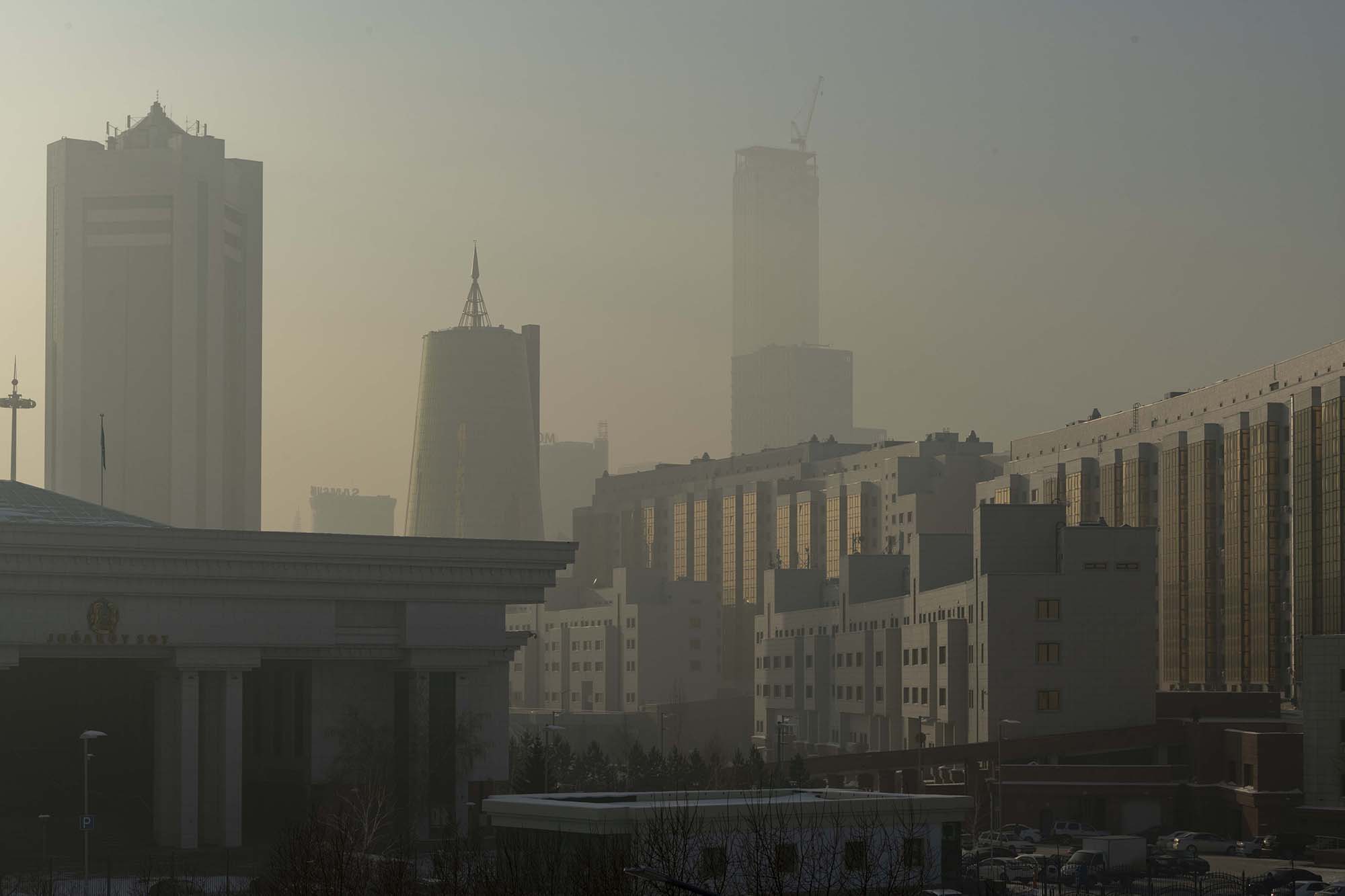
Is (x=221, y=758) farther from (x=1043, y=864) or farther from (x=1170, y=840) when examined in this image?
(x=1170, y=840)

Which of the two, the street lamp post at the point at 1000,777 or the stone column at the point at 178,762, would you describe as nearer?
the stone column at the point at 178,762

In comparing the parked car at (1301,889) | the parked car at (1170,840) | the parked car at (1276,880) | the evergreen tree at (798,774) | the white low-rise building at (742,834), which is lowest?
the parked car at (1170,840)

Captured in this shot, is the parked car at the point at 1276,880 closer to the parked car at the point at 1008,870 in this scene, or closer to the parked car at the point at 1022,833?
the parked car at the point at 1008,870

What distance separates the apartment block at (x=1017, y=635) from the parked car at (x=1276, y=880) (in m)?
33.9

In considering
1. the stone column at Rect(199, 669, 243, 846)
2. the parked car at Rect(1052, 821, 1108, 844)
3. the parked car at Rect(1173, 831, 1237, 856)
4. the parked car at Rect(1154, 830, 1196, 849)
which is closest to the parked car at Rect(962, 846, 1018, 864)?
the parked car at Rect(1154, 830, 1196, 849)

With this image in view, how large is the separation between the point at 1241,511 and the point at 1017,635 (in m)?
38.2

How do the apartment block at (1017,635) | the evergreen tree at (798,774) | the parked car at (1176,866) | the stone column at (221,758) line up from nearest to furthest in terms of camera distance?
the parked car at (1176,866), the stone column at (221,758), the evergreen tree at (798,774), the apartment block at (1017,635)

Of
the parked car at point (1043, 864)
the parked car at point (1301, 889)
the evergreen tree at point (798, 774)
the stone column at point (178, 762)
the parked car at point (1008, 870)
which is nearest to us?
the parked car at point (1301, 889)

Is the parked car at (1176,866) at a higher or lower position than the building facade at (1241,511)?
lower

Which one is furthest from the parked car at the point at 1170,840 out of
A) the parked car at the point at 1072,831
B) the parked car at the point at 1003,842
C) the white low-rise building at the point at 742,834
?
the white low-rise building at the point at 742,834

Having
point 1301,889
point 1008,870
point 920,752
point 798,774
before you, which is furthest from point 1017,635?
point 1301,889

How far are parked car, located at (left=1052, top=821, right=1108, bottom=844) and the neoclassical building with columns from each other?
1111 inches

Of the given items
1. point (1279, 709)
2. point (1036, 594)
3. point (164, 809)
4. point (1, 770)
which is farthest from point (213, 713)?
point (1279, 709)

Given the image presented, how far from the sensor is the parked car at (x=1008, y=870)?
79.7 metres
